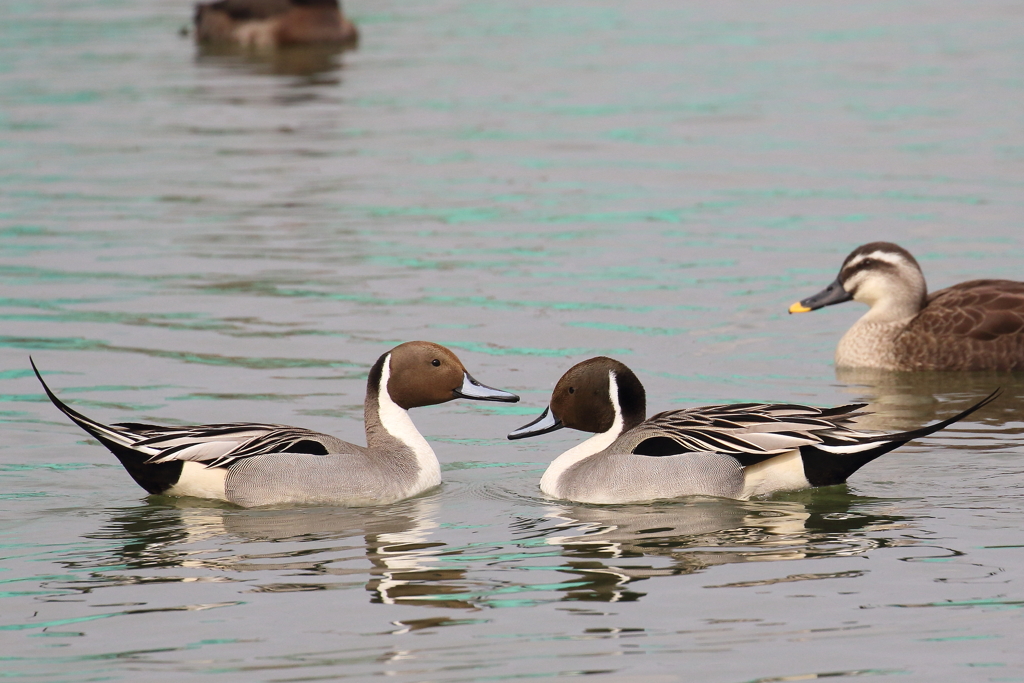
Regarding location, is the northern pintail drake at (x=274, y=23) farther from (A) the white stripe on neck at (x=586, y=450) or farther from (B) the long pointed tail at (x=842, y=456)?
(B) the long pointed tail at (x=842, y=456)

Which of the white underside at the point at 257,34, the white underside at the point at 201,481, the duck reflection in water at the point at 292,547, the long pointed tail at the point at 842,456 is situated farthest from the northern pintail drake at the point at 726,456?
the white underside at the point at 257,34

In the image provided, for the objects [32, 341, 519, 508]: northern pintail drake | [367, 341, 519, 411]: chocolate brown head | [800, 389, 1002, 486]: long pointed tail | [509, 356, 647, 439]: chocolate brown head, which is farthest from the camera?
[367, 341, 519, 411]: chocolate brown head

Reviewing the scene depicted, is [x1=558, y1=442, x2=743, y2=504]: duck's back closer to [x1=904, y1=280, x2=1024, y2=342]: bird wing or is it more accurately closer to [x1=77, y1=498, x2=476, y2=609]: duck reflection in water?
[x1=77, y1=498, x2=476, y2=609]: duck reflection in water

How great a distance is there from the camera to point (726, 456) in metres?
7.98

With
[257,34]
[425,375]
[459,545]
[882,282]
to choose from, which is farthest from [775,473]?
[257,34]

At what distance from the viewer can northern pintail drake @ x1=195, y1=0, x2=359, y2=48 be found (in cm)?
3014

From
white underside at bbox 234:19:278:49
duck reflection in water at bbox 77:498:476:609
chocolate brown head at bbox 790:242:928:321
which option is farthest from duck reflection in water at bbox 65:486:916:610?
white underside at bbox 234:19:278:49

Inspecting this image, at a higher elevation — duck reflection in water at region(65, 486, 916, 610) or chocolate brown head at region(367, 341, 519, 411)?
chocolate brown head at region(367, 341, 519, 411)

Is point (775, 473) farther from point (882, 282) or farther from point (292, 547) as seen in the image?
point (882, 282)

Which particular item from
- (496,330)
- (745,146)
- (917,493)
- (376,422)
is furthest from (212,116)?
(917,493)

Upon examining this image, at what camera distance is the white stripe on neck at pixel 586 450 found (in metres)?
8.24

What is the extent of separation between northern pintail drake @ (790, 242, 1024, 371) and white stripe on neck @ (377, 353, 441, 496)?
3971mm

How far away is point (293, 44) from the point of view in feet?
100

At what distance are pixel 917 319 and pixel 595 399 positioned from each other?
4.03 m
